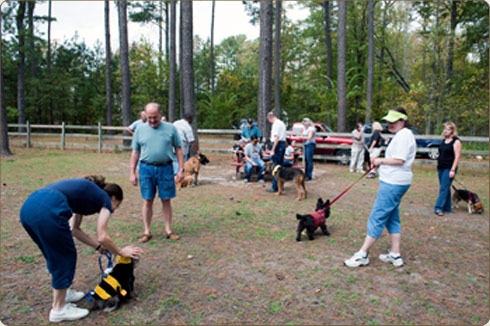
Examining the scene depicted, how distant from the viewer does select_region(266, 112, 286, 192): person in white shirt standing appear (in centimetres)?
786

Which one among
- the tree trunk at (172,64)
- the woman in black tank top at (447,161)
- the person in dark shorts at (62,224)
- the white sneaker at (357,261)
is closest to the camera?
the person in dark shorts at (62,224)

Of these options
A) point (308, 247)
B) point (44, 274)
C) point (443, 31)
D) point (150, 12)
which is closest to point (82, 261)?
point (44, 274)

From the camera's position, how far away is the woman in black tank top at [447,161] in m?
5.95

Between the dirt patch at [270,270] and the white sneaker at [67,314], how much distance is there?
3.3 inches

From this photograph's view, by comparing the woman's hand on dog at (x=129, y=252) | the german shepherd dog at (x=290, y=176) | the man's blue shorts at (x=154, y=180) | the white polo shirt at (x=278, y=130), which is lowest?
the woman's hand on dog at (x=129, y=252)

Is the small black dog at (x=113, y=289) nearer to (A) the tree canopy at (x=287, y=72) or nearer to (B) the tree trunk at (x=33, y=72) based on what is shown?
(A) the tree canopy at (x=287, y=72)

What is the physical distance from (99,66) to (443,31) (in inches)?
1192

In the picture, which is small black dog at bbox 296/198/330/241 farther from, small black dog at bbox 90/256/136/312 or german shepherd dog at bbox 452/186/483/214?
german shepherd dog at bbox 452/186/483/214

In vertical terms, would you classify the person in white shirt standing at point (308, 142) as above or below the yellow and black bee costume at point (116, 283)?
above

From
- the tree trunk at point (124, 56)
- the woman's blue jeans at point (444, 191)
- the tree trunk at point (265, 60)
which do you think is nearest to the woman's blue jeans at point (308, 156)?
the tree trunk at point (265, 60)

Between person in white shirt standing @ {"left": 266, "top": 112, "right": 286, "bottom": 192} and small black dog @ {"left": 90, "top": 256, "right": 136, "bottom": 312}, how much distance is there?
5.26m

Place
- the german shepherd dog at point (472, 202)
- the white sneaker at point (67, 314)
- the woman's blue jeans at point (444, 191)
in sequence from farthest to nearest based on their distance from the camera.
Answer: the german shepherd dog at point (472, 202)
the woman's blue jeans at point (444, 191)
the white sneaker at point (67, 314)

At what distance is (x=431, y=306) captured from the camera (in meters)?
3.13

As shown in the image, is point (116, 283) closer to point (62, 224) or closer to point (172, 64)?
point (62, 224)
